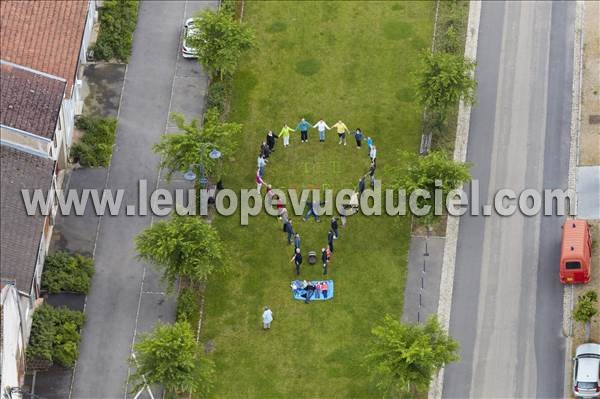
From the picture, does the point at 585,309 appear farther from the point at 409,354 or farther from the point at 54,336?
the point at 54,336

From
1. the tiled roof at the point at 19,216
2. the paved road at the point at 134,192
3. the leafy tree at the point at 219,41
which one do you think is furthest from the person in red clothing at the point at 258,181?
the tiled roof at the point at 19,216

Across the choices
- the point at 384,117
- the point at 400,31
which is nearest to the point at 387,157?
the point at 384,117

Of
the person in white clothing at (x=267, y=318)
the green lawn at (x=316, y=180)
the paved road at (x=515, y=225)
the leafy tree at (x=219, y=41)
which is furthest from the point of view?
the leafy tree at (x=219, y=41)

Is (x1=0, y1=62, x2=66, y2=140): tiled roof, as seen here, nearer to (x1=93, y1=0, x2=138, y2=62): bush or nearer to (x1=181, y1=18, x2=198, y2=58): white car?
(x1=93, y1=0, x2=138, y2=62): bush

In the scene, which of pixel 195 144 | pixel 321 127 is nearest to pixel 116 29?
pixel 195 144

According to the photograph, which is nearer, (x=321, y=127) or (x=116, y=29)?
(x=321, y=127)

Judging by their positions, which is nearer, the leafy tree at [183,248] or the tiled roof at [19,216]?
the tiled roof at [19,216]

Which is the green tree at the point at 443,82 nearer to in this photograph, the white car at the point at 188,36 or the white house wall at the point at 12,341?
the white car at the point at 188,36
